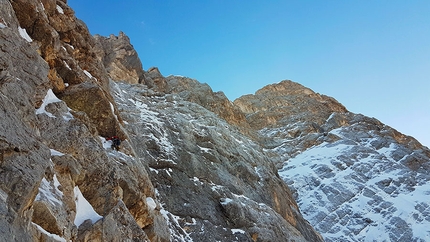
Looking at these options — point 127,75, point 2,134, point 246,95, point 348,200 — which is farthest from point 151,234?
point 246,95

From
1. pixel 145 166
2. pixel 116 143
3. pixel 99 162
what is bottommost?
pixel 99 162

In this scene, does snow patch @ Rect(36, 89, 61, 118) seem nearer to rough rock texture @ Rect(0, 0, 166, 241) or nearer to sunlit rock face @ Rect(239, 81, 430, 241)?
rough rock texture @ Rect(0, 0, 166, 241)

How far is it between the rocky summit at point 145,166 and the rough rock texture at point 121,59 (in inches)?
10.7

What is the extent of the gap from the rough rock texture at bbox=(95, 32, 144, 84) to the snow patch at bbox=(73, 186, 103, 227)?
4378 cm

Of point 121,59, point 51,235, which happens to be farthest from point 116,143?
point 121,59

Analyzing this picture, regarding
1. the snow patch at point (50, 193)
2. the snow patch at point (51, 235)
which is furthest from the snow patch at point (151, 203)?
the snow patch at point (51, 235)

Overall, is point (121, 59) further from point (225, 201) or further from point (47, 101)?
point (47, 101)

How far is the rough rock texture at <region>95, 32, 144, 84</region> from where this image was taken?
187 feet

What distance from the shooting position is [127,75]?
191ft

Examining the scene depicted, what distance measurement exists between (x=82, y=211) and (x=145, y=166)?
12.0m

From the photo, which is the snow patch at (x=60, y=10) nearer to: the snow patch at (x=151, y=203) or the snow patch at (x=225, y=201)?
the snow patch at (x=151, y=203)

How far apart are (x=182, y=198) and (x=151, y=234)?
6899 millimetres

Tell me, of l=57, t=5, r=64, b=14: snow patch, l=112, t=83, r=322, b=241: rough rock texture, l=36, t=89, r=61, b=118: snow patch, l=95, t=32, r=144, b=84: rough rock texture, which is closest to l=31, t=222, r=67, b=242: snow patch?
l=36, t=89, r=61, b=118: snow patch

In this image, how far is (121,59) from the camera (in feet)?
202
